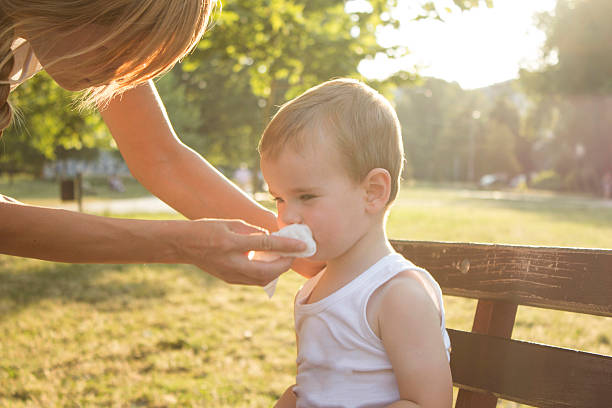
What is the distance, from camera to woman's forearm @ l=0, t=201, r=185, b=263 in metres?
→ 1.90

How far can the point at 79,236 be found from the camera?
1.93m

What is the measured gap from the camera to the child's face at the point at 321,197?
1.90m

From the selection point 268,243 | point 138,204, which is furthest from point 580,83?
point 268,243

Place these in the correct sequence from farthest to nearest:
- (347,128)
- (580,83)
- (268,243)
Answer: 1. (580,83)
2. (347,128)
3. (268,243)

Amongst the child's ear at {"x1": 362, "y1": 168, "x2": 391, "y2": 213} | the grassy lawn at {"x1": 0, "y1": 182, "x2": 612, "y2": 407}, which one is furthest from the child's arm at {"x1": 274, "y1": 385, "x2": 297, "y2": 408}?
the grassy lawn at {"x1": 0, "y1": 182, "x2": 612, "y2": 407}

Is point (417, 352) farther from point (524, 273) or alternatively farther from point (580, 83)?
point (580, 83)

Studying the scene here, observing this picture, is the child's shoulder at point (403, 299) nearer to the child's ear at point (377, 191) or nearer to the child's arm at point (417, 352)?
the child's arm at point (417, 352)

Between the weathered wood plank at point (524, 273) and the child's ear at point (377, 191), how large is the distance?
0.35 m

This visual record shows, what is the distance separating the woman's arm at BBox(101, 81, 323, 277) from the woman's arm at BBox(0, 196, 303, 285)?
52 cm

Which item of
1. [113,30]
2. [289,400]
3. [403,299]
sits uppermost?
[113,30]

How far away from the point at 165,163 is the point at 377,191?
994 millimetres

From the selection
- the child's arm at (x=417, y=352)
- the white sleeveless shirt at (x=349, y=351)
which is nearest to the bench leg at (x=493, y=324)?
the white sleeveless shirt at (x=349, y=351)

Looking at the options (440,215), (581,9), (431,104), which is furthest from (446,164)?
(440,215)

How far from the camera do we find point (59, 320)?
6.45 meters
